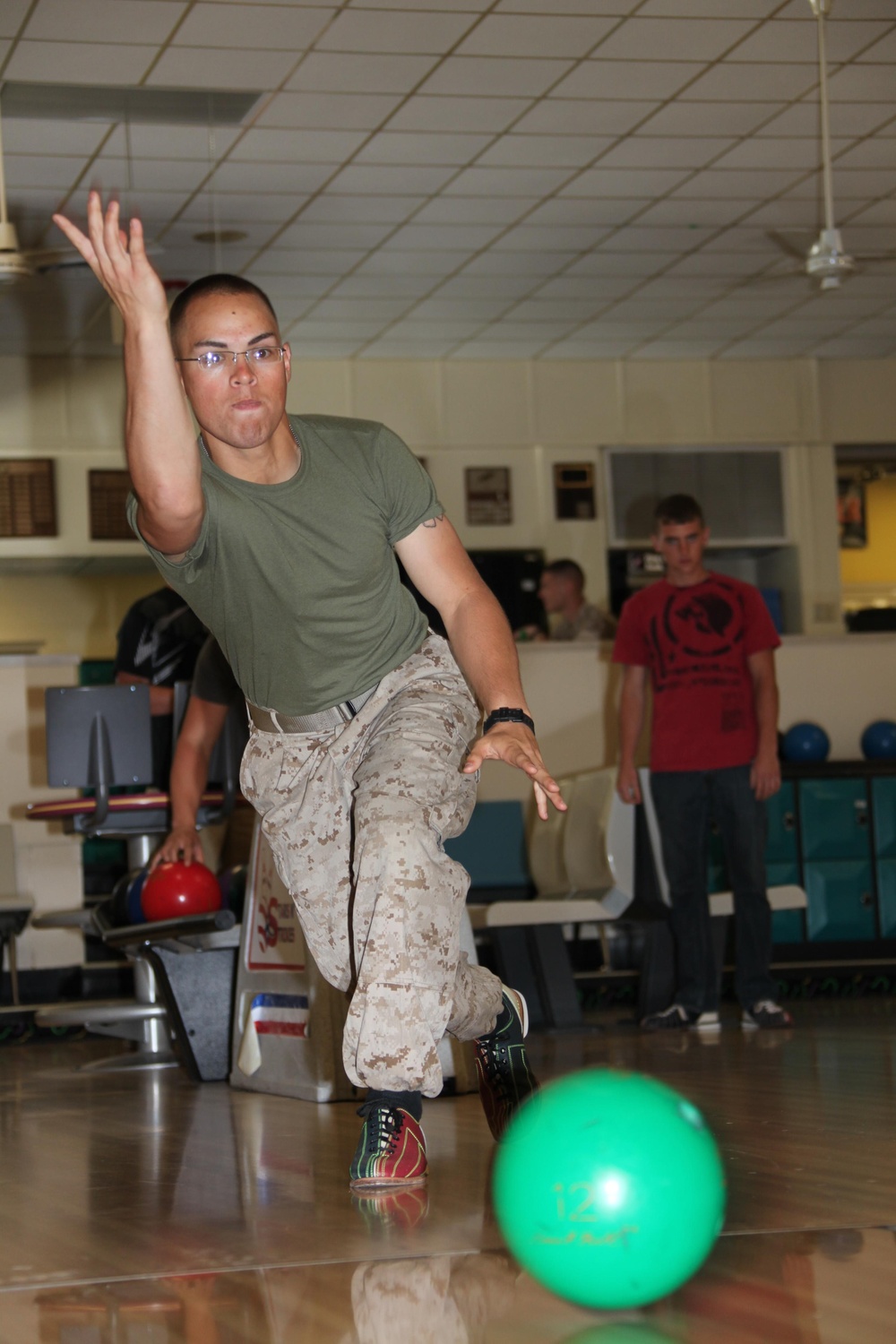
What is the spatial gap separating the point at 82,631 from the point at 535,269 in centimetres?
436

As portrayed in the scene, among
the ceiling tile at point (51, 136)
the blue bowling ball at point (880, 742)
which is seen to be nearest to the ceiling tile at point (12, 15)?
the ceiling tile at point (51, 136)

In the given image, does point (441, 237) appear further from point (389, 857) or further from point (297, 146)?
point (389, 857)

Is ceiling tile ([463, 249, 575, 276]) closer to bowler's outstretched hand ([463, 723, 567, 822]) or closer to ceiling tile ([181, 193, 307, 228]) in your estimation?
ceiling tile ([181, 193, 307, 228])

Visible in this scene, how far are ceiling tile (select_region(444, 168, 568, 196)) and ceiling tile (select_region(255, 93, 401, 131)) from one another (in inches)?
29.0

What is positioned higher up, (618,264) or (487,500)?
(618,264)

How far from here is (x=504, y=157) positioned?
704cm

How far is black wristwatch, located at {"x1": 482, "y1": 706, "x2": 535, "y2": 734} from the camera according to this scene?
2.10 metres

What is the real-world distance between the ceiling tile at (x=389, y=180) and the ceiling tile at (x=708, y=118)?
39.3 inches

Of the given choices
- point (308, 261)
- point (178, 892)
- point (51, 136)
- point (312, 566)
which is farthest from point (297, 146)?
point (312, 566)

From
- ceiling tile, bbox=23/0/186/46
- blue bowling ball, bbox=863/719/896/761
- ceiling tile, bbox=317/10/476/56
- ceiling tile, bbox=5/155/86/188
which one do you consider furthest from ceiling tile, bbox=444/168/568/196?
blue bowling ball, bbox=863/719/896/761

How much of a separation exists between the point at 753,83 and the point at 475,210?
1681 mm

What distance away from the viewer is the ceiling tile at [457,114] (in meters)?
6.45

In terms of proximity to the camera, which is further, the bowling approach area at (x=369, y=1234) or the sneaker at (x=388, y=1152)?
the sneaker at (x=388, y=1152)

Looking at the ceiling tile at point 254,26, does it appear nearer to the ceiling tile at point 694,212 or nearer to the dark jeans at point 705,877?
the ceiling tile at point 694,212
